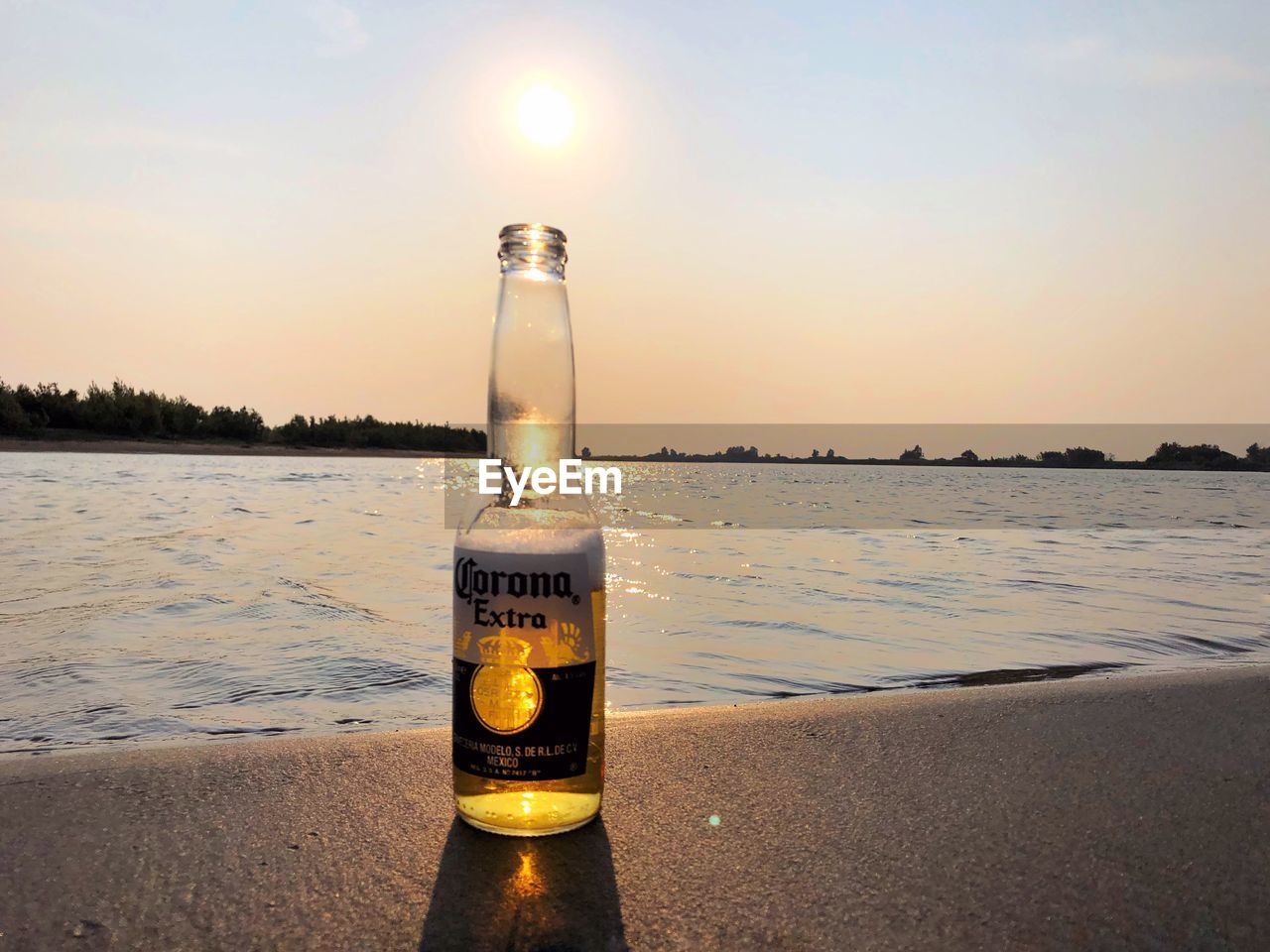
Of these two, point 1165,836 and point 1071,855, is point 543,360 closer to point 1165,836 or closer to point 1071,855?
point 1071,855

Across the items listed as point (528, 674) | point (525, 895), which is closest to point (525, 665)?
point (528, 674)

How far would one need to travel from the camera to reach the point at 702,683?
3016 mm

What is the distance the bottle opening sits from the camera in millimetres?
1439

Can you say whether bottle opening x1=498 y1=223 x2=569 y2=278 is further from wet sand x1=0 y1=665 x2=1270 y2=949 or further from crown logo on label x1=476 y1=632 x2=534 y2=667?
wet sand x1=0 y1=665 x2=1270 y2=949

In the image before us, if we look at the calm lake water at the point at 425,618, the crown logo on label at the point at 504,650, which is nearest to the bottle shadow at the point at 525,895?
the crown logo on label at the point at 504,650

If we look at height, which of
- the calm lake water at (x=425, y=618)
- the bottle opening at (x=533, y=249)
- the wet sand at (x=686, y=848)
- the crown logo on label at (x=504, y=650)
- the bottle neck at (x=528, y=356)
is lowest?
the calm lake water at (x=425, y=618)

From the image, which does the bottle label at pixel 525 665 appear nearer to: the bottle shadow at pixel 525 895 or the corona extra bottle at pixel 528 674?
the corona extra bottle at pixel 528 674

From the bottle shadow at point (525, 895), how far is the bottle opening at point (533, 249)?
852 millimetres

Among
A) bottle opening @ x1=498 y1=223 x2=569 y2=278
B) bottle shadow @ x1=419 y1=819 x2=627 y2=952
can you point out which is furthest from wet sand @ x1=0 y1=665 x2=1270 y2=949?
bottle opening @ x1=498 y1=223 x2=569 y2=278

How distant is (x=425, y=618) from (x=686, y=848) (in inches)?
118

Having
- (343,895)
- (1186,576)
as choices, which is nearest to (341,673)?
(343,895)

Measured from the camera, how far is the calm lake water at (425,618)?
269 cm

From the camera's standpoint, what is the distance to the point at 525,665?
132 centimetres

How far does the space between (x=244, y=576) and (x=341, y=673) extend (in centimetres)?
229
